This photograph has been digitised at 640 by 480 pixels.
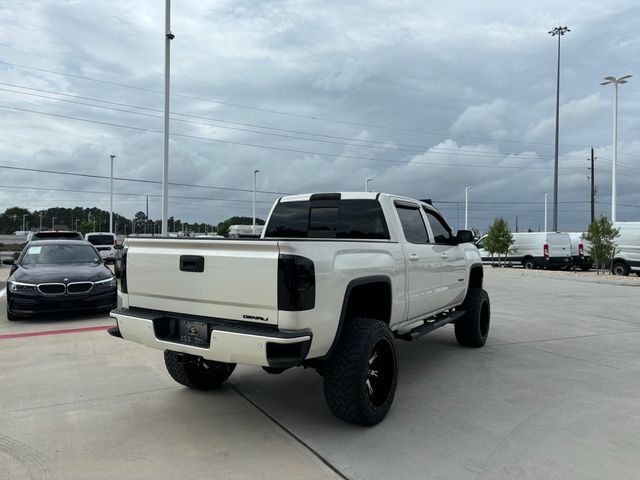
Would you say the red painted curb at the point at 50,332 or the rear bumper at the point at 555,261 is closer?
the red painted curb at the point at 50,332

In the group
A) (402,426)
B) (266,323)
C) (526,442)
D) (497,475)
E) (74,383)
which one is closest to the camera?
(497,475)

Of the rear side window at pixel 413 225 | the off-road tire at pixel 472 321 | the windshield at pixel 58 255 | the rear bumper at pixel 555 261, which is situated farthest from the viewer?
the rear bumper at pixel 555 261

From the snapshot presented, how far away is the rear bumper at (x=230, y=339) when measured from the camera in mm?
3379

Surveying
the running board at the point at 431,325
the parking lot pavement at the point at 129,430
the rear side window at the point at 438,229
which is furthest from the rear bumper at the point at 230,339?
the rear side window at the point at 438,229

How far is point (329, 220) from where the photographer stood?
18.2 feet

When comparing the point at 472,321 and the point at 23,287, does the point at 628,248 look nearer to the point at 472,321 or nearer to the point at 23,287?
the point at 472,321

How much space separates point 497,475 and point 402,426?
95cm

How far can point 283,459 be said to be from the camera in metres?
3.50

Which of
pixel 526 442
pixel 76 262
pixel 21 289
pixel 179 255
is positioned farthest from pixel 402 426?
pixel 76 262

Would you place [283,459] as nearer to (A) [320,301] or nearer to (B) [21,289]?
(A) [320,301]

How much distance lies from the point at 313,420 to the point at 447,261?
264 cm

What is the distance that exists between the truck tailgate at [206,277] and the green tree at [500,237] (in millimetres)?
23117

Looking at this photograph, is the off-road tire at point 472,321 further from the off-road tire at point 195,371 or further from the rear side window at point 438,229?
the off-road tire at point 195,371

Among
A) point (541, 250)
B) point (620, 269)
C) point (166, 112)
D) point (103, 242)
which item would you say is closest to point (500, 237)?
point (541, 250)
